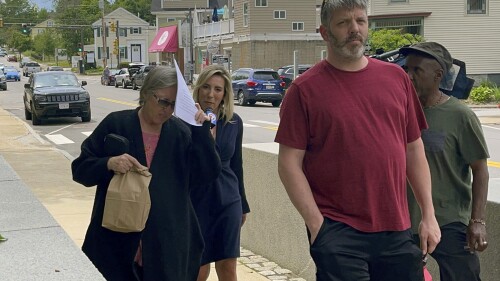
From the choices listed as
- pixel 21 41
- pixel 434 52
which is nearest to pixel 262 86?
pixel 434 52

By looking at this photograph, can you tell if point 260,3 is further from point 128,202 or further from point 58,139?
point 128,202

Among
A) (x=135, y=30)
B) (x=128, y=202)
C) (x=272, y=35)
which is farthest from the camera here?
(x=135, y=30)

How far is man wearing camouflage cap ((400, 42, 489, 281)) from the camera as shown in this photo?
414 cm

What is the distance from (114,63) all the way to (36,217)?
10114 cm

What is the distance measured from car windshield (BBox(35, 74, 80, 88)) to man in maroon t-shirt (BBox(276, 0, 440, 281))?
2303 centimetres

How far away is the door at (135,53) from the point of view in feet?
340

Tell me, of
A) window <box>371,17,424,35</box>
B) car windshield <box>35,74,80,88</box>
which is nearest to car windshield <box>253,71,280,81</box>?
car windshield <box>35,74,80,88</box>

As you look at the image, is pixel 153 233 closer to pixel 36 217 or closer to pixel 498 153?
pixel 36 217

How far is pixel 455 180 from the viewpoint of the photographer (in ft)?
13.7

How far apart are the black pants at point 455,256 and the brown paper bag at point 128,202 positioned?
4.58 feet

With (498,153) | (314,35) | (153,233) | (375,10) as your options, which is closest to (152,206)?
(153,233)

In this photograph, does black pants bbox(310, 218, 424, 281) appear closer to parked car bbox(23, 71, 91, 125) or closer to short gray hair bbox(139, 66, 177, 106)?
short gray hair bbox(139, 66, 177, 106)

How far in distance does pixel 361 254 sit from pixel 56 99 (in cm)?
2217

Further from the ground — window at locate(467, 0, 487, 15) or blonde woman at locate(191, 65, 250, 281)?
window at locate(467, 0, 487, 15)
